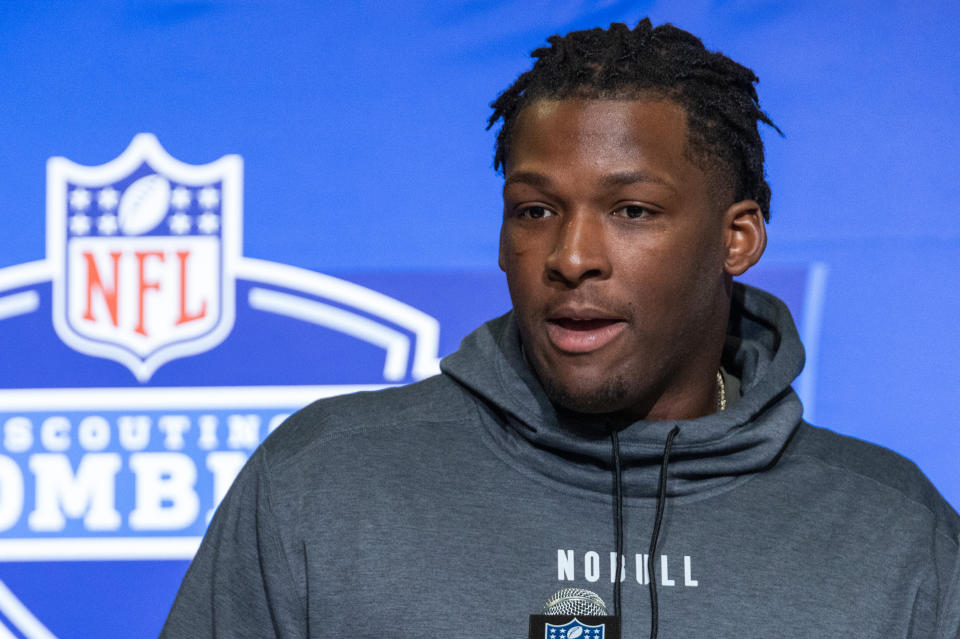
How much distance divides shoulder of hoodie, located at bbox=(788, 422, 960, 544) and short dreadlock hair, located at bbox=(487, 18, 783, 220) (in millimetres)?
260

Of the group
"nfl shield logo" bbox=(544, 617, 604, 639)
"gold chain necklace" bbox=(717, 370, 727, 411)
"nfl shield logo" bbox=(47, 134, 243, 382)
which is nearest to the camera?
"nfl shield logo" bbox=(544, 617, 604, 639)

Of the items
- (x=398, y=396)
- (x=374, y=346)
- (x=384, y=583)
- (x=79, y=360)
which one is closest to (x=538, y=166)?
(x=398, y=396)

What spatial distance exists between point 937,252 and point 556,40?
800 millimetres

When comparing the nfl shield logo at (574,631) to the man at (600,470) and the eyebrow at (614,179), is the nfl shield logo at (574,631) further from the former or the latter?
the eyebrow at (614,179)

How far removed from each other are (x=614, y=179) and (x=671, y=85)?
14cm

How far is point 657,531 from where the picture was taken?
101 centimetres

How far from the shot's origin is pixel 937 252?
1632 millimetres

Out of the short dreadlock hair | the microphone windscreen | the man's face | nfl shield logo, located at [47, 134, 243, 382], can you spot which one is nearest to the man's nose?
the man's face

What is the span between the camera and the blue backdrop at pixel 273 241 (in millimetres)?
1639

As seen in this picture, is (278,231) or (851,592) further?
(278,231)

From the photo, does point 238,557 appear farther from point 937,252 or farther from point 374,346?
point 937,252

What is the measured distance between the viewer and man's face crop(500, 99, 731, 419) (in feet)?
3.25

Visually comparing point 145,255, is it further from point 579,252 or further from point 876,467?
point 876,467

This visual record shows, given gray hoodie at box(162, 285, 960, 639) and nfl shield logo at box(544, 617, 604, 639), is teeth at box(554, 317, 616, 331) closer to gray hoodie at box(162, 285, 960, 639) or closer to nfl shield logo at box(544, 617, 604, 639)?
gray hoodie at box(162, 285, 960, 639)
